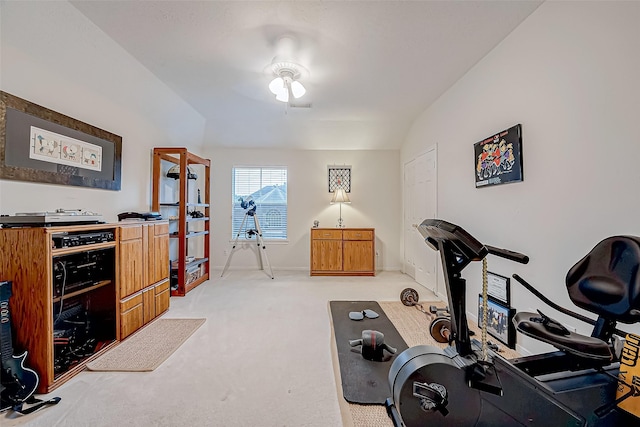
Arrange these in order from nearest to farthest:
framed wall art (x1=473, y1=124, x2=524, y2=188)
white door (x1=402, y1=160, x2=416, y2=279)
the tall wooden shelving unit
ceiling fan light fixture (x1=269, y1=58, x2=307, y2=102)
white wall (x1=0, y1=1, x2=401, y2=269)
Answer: white wall (x1=0, y1=1, x2=401, y2=269), framed wall art (x1=473, y1=124, x2=524, y2=188), ceiling fan light fixture (x1=269, y1=58, x2=307, y2=102), the tall wooden shelving unit, white door (x1=402, y1=160, x2=416, y2=279)

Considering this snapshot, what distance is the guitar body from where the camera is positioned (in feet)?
5.35

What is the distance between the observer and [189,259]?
173 inches

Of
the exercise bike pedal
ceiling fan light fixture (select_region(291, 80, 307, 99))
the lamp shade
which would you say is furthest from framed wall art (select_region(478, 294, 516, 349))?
the lamp shade

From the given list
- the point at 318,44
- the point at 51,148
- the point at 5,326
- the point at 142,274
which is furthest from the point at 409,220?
the point at 5,326

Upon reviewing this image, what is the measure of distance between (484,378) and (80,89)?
3751mm

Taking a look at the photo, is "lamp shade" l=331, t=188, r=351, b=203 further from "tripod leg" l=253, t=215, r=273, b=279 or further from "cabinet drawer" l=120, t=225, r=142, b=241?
"cabinet drawer" l=120, t=225, r=142, b=241

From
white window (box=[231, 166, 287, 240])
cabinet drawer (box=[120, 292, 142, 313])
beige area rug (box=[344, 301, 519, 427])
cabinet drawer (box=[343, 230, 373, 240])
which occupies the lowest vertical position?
beige area rug (box=[344, 301, 519, 427])

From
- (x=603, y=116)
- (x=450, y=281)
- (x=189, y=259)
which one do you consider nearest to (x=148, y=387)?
(x=450, y=281)

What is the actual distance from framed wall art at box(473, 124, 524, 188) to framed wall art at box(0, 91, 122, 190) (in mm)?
3868

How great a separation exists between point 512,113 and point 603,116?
0.79 m

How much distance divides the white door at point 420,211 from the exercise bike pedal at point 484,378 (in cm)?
277

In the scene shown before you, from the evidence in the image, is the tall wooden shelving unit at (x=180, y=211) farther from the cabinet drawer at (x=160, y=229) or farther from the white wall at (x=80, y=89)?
the cabinet drawer at (x=160, y=229)

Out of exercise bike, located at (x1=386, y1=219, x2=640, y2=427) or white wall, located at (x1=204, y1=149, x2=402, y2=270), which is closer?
exercise bike, located at (x1=386, y1=219, x2=640, y2=427)

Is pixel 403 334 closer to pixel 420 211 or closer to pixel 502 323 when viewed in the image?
pixel 502 323
